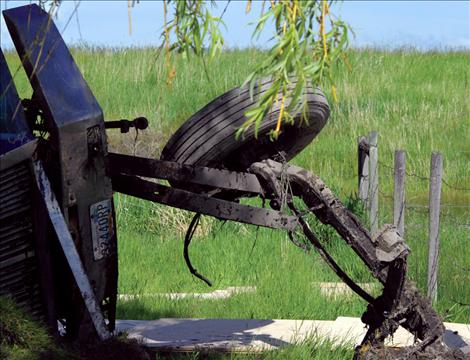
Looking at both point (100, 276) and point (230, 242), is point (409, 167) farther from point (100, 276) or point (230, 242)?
point (100, 276)

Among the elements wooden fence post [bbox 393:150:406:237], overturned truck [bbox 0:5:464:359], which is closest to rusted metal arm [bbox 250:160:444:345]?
overturned truck [bbox 0:5:464:359]

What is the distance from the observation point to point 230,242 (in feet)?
33.2

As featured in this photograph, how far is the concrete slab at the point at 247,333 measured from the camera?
6677 millimetres

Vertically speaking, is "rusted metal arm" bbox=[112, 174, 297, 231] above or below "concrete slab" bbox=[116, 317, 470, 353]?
above

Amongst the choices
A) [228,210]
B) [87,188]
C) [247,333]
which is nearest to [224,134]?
[228,210]

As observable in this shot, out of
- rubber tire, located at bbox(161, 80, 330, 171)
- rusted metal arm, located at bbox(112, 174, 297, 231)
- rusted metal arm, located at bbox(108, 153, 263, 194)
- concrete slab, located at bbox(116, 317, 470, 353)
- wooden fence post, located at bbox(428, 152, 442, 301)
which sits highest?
rubber tire, located at bbox(161, 80, 330, 171)

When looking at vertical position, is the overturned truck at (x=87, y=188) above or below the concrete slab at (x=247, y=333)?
above

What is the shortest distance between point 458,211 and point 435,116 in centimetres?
388

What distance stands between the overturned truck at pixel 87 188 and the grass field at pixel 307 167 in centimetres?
48

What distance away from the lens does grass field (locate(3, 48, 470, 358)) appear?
8258 mm

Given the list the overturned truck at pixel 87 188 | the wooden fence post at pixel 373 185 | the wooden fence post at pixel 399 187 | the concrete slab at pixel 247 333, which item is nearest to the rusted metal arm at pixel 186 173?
the overturned truck at pixel 87 188

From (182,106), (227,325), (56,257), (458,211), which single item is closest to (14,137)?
(56,257)

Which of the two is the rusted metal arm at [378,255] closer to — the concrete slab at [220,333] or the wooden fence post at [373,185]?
the concrete slab at [220,333]

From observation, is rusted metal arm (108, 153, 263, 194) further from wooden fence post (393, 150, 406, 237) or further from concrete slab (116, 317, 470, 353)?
wooden fence post (393, 150, 406, 237)
